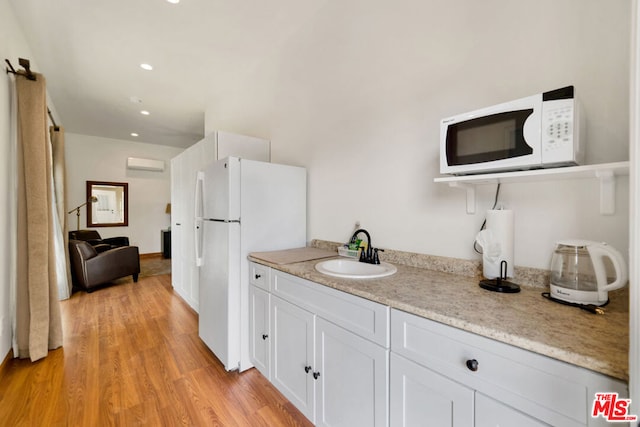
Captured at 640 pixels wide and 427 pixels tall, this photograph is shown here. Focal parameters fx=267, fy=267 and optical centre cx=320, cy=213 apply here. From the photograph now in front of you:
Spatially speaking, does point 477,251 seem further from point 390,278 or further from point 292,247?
point 292,247

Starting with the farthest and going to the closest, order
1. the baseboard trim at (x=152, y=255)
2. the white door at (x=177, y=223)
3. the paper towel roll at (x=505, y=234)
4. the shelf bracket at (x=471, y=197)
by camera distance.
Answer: the baseboard trim at (x=152, y=255) → the white door at (x=177, y=223) → the shelf bracket at (x=471, y=197) → the paper towel roll at (x=505, y=234)

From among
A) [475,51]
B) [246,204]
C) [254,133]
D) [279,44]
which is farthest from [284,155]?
[475,51]

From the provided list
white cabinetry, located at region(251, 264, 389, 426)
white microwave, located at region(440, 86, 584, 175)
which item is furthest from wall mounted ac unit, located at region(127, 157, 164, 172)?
white microwave, located at region(440, 86, 584, 175)

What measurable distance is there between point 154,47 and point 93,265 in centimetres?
305

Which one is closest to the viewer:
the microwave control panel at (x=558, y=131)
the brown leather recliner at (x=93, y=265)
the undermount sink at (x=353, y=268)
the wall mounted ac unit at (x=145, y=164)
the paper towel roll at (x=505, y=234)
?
the microwave control panel at (x=558, y=131)

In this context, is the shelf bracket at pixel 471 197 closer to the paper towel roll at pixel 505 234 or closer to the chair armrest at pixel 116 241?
the paper towel roll at pixel 505 234

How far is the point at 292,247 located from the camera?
7.55 feet

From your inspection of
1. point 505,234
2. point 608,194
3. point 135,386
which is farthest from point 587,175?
point 135,386

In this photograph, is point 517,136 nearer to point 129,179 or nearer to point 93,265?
point 93,265

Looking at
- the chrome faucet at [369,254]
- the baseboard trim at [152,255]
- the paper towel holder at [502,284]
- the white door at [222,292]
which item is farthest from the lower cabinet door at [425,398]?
the baseboard trim at [152,255]

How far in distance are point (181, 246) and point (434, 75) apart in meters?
3.51

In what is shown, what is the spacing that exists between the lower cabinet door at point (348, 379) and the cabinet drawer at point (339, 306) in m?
0.04

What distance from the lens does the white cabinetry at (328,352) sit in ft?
3.64

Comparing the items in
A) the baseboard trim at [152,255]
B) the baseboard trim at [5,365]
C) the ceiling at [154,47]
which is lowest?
the baseboard trim at [5,365]
